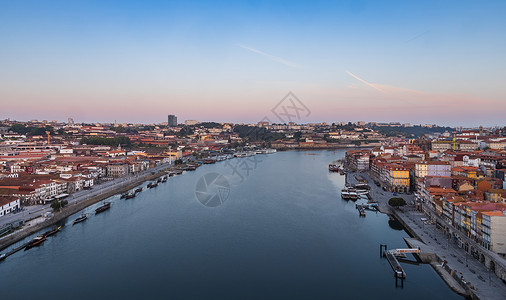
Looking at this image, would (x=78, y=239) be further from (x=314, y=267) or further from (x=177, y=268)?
(x=314, y=267)

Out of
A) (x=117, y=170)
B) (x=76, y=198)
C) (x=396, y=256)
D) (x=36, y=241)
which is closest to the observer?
(x=396, y=256)

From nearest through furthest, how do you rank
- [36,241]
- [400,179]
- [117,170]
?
[36,241] < [400,179] < [117,170]

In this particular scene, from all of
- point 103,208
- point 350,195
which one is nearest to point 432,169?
point 350,195

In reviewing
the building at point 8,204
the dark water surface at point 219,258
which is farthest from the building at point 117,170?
the building at point 8,204

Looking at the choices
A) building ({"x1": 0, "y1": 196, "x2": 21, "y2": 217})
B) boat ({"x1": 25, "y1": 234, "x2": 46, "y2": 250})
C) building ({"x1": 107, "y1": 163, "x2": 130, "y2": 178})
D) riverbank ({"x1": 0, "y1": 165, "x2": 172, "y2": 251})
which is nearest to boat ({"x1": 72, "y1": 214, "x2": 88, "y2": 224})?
riverbank ({"x1": 0, "y1": 165, "x2": 172, "y2": 251})

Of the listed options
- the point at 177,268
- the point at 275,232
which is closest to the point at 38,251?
the point at 177,268

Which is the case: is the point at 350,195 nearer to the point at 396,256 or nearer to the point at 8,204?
the point at 396,256

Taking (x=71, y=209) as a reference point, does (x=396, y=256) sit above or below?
below
